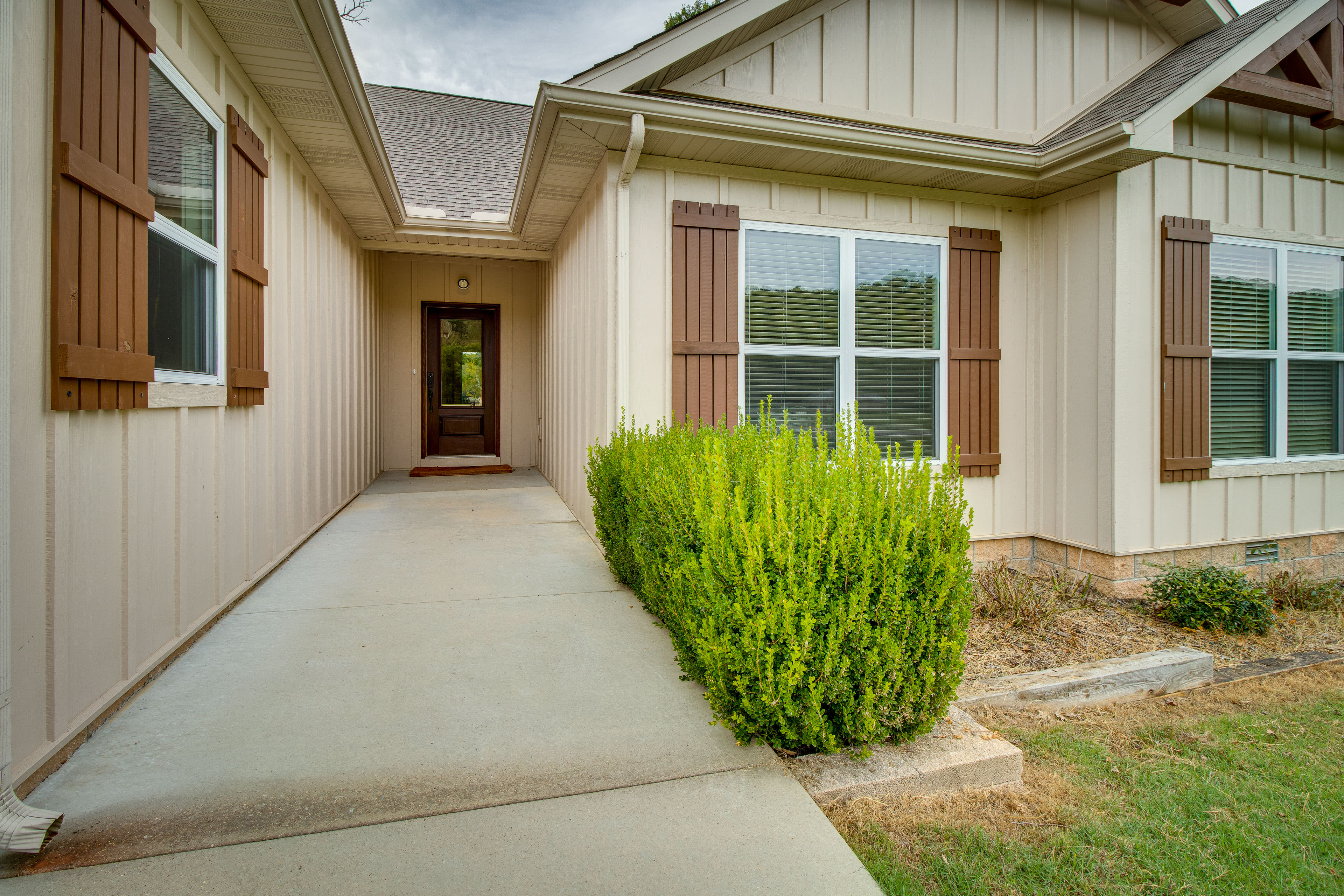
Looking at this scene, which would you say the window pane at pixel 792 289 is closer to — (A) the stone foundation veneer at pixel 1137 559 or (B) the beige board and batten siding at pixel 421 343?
(A) the stone foundation veneer at pixel 1137 559

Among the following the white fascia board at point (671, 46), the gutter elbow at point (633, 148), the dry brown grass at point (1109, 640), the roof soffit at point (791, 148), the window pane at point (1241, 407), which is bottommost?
the dry brown grass at point (1109, 640)

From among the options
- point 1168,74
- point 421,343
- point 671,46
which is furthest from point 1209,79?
point 421,343

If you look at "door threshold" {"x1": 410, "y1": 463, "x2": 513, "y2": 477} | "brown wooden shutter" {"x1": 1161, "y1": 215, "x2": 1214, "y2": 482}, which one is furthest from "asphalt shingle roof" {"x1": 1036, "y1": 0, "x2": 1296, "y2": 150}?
"door threshold" {"x1": 410, "y1": 463, "x2": 513, "y2": 477}

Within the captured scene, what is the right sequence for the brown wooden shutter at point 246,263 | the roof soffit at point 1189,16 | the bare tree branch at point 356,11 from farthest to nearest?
the bare tree branch at point 356,11 → the roof soffit at point 1189,16 → the brown wooden shutter at point 246,263

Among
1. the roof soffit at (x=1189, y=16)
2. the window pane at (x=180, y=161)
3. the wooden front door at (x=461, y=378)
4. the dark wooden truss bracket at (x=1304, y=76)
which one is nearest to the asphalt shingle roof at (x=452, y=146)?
the wooden front door at (x=461, y=378)

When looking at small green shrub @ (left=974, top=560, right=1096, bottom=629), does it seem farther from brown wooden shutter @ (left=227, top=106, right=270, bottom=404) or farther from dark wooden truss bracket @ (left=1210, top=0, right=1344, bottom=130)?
brown wooden shutter @ (left=227, top=106, right=270, bottom=404)

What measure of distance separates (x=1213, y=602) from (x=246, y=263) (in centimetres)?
574

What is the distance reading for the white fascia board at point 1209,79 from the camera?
4.08 metres

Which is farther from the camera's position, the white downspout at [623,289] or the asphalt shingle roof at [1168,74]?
the asphalt shingle roof at [1168,74]

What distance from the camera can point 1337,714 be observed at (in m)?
2.96

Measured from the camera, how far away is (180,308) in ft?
9.32

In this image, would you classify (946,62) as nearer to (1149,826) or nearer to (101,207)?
(1149,826)

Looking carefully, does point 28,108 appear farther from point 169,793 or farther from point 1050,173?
point 1050,173

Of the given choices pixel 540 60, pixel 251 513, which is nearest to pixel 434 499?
pixel 251 513
